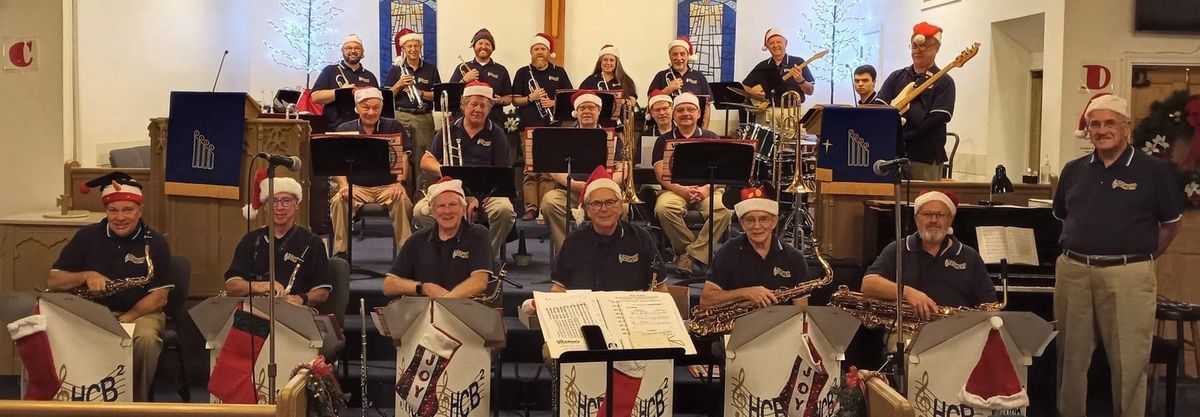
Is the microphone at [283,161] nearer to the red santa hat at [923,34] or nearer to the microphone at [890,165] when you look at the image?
the microphone at [890,165]

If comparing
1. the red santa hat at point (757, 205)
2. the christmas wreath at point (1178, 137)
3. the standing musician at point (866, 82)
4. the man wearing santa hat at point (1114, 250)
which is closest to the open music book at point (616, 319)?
the red santa hat at point (757, 205)

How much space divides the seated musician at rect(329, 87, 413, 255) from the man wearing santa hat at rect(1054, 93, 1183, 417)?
4.41 m

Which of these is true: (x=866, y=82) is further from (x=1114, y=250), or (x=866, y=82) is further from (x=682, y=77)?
(x=1114, y=250)

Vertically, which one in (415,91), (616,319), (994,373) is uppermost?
(415,91)

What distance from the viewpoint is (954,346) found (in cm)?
564

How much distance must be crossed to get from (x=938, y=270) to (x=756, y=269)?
0.98 meters

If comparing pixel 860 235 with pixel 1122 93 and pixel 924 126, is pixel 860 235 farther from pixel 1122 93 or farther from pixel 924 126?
pixel 1122 93

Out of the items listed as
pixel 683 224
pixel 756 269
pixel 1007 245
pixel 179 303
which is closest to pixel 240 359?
pixel 179 303

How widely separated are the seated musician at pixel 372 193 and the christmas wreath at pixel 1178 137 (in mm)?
5110

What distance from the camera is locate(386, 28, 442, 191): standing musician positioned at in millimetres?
10445

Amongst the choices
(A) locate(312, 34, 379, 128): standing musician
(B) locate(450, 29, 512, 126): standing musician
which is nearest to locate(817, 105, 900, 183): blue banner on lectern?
(B) locate(450, 29, 512, 126): standing musician

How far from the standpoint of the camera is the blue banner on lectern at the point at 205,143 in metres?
7.25

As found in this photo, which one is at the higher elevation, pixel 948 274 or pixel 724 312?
pixel 948 274

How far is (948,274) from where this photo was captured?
634 cm
